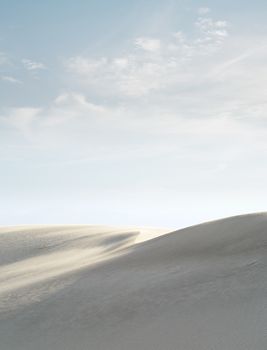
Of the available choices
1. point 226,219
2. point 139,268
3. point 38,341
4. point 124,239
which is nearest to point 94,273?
point 139,268

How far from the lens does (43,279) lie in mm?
8672

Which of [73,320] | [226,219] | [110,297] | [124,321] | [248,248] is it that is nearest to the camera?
[124,321]

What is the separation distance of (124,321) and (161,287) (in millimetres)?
905

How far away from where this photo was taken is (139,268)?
7.85 metres

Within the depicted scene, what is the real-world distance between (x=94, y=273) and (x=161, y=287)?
6.48 feet

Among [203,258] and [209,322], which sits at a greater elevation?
[203,258]

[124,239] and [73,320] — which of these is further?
[124,239]

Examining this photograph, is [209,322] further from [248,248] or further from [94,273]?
[94,273]

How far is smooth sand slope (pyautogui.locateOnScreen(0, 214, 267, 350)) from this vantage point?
16.9 feet

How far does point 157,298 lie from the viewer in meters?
6.19

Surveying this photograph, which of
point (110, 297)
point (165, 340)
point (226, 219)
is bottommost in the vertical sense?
point (165, 340)

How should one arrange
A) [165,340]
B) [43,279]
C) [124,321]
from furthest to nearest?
[43,279] < [124,321] < [165,340]

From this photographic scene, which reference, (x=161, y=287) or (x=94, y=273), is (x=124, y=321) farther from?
(x=94, y=273)

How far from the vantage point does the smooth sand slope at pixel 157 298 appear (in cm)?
516
